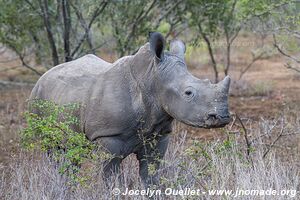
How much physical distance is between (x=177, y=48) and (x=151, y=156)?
1017 millimetres

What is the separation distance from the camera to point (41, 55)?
1179 cm

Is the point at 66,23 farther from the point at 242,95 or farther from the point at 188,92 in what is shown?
the point at 242,95

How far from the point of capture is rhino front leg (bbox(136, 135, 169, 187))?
20.4 feet

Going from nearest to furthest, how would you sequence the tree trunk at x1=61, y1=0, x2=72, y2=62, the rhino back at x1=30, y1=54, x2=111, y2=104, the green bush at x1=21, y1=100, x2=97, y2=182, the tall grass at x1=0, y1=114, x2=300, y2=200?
the tall grass at x1=0, y1=114, x2=300, y2=200
the green bush at x1=21, y1=100, x2=97, y2=182
the rhino back at x1=30, y1=54, x2=111, y2=104
the tree trunk at x1=61, y1=0, x2=72, y2=62

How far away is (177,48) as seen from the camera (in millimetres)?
6109

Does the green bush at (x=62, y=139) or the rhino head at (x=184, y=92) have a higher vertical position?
the rhino head at (x=184, y=92)

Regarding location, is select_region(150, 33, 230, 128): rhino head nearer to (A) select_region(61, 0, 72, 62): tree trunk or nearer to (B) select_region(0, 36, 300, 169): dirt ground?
(B) select_region(0, 36, 300, 169): dirt ground

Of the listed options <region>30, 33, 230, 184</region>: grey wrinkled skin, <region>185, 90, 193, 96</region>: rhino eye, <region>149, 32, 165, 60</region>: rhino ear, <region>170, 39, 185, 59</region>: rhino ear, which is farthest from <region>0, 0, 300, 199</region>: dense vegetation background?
<region>149, 32, 165, 60</region>: rhino ear

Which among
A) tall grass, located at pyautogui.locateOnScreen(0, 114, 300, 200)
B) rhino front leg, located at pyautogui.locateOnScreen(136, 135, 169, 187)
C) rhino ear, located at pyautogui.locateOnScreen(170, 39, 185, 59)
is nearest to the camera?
tall grass, located at pyautogui.locateOnScreen(0, 114, 300, 200)

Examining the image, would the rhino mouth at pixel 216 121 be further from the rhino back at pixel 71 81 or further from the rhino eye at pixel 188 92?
the rhino back at pixel 71 81

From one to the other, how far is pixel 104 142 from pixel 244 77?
33.2ft

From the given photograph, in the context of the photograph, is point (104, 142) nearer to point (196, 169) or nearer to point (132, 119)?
point (132, 119)

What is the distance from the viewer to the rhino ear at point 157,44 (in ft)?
18.9

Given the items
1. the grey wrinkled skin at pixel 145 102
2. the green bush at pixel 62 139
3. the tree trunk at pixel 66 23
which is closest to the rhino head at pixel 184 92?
the grey wrinkled skin at pixel 145 102
